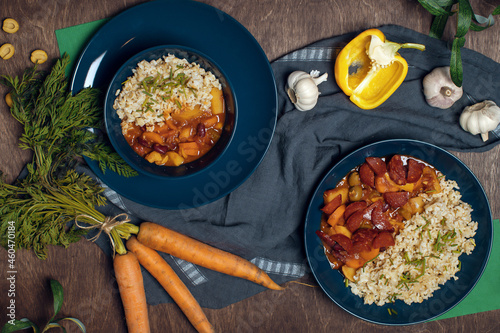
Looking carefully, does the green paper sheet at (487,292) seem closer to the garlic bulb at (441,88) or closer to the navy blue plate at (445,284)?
the navy blue plate at (445,284)

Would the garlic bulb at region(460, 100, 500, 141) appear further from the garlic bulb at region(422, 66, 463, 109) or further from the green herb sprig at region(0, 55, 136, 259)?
the green herb sprig at region(0, 55, 136, 259)

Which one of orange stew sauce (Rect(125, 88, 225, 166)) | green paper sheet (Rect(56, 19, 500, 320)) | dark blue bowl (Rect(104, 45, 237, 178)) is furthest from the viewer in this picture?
green paper sheet (Rect(56, 19, 500, 320))

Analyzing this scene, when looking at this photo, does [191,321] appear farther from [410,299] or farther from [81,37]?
[81,37]

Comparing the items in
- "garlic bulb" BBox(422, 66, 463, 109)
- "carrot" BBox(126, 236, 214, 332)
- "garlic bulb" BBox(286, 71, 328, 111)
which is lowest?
"carrot" BBox(126, 236, 214, 332)

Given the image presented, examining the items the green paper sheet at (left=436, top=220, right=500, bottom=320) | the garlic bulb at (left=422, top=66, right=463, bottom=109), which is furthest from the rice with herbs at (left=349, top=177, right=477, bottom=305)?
the garlic bulb at (left=422, top=66, right=463, bottom=109)

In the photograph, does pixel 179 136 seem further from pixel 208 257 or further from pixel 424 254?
pixel 424 254
